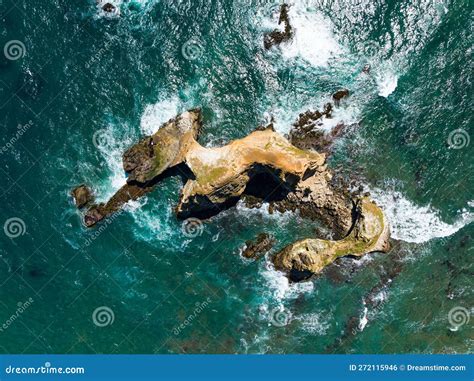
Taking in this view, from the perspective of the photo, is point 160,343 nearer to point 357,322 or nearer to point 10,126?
point 357,322

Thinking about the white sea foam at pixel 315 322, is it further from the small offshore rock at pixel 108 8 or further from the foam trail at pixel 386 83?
the small offshore rock at pixel 108 8

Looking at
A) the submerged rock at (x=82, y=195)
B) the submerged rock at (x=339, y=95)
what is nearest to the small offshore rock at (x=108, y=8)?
the submerged rock at (x=82, y=195)

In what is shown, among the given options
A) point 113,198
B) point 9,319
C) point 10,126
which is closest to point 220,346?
point 113,198

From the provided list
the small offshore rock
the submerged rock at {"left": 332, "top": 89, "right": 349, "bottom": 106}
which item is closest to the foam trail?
the submerged rock at {"left": 332, "top": 89, "right": 349, "bottom": 106}

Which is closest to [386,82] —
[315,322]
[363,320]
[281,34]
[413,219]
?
[281,34]

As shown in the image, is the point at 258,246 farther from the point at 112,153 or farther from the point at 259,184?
the point at 112,153

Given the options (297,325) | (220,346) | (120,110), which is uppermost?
(120,110)
